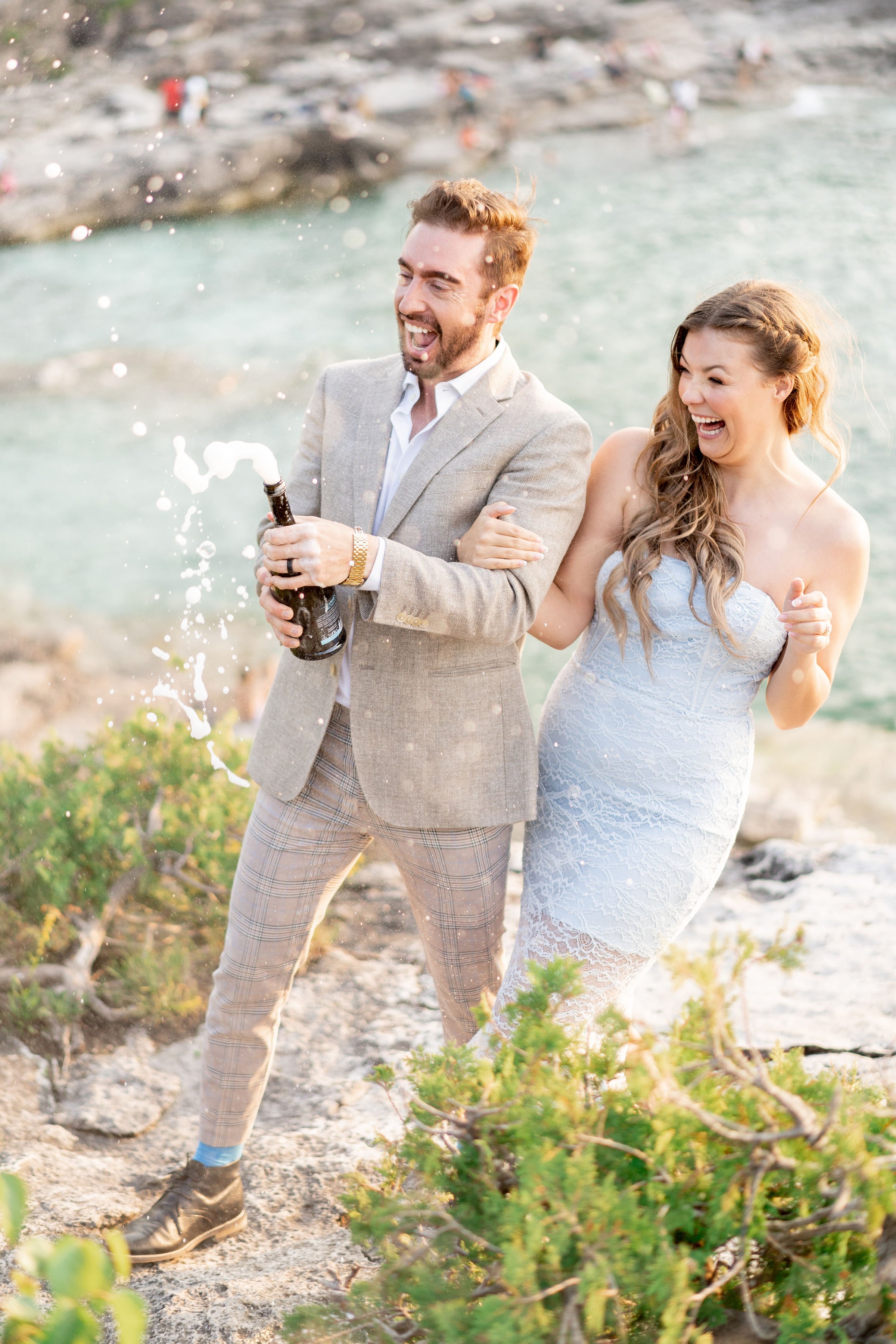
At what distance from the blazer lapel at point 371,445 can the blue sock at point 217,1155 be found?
5.07 feet

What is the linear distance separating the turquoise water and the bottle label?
8.60 metres

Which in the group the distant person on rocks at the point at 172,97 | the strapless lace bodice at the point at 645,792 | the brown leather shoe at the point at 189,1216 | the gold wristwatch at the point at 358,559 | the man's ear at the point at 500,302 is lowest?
the brown leather shoe at the point at 189,1216

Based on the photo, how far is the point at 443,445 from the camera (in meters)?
2.38

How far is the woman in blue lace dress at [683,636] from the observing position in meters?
2.34

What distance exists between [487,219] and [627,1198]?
1930 millimetres

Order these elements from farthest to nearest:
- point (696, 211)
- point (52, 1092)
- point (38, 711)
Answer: point (696, 211) → point (38, 711) → point (52, 1092)

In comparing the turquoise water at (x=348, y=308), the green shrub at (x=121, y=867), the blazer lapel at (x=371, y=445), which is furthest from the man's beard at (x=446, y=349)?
the turquoise water at (x=348, y=308)

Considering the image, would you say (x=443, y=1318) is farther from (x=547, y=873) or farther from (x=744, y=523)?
(x=744, y=523)

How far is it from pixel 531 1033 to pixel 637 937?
96 centimetres

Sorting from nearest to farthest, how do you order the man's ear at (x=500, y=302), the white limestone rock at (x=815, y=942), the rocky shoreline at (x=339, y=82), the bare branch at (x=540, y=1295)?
the bare branch at (x=540, y=1295) < the man's ear at (x=500, y=302) < the white limestone rock at (x=815, y=942) < the rocky shoreline at (x=339, y=82)

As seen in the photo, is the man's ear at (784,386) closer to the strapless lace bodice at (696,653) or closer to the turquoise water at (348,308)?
the strapless lace bodice at (696,653)

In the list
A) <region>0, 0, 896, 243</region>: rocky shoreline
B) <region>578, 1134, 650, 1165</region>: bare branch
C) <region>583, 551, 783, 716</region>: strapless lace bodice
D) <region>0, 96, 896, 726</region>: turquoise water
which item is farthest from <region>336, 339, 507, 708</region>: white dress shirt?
<region>0, 0, 896, 243</region>: rocky shoreline

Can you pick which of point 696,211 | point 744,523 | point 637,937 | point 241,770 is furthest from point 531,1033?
point 696,211

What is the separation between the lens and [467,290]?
7.66 ft
